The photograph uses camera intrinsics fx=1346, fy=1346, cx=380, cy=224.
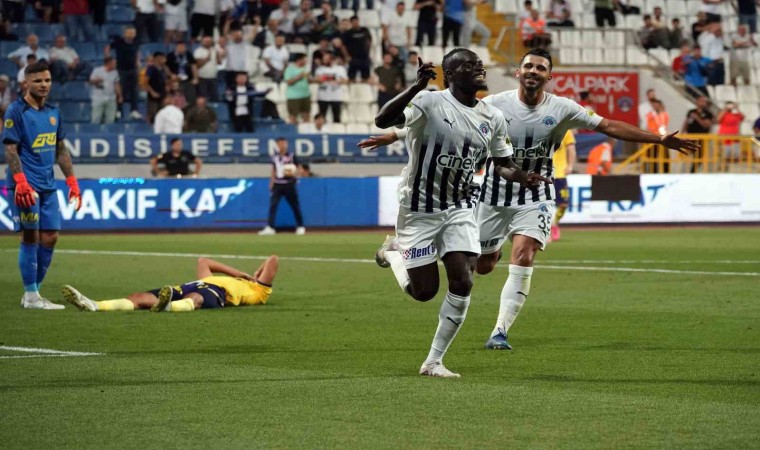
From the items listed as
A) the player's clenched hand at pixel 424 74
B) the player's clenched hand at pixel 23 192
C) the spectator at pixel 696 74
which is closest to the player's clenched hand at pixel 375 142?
the player's clenched hand at pixel 424 74

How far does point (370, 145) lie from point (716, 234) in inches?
711

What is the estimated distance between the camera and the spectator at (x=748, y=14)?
123 feet

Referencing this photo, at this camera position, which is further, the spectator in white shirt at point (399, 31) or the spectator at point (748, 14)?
the spectator at point (748, 14)

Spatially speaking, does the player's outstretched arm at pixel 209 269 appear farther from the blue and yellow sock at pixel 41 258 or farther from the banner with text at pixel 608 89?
the banner with text at pixel 608 89

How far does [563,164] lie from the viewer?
2073cm

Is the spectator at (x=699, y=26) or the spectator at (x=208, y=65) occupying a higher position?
the spectator at (x=699, y=26)

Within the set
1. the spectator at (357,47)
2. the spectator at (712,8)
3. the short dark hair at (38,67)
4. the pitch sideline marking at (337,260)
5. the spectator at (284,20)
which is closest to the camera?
the short dark hair at (38,67)

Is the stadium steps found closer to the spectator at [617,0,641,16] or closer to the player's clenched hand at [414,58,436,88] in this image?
the spectator at [617,0,641,16]

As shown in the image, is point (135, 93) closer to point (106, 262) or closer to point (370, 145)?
point (106, 262)

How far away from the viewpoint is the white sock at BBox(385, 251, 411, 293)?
9.33m

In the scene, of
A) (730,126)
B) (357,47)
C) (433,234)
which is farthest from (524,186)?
(730,126)

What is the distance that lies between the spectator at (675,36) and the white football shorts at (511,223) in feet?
85.1

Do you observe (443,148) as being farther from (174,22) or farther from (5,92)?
(174,22)

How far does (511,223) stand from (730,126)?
22.9 metres
